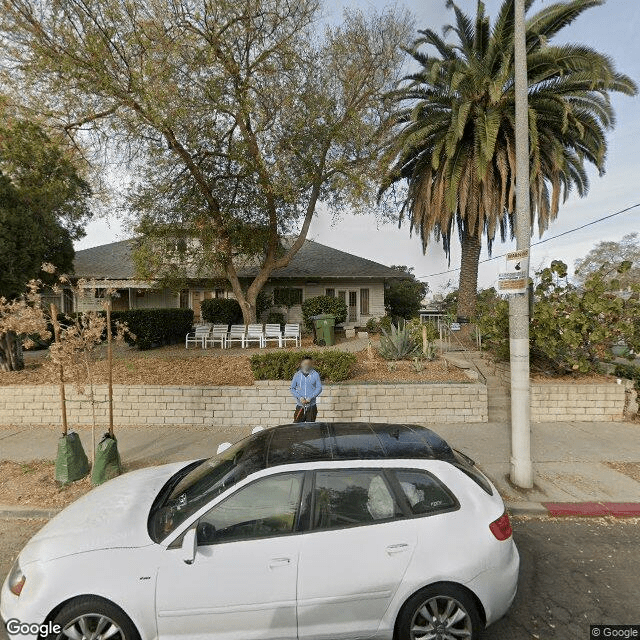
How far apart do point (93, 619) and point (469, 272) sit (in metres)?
14.5

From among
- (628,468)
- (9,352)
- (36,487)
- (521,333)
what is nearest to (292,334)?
(9,352)

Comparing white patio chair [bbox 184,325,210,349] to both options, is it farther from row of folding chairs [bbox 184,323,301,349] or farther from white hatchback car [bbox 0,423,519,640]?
white hatchback car [bbox 0,423,519,640]

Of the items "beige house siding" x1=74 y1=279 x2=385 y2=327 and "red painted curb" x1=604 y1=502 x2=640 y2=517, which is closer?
"red painted curb" x1=604 y1=502 x2=640 y2=517

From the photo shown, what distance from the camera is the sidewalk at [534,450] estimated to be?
5.09 metres

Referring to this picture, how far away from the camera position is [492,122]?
11.7 m

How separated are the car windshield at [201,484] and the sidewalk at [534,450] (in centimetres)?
326

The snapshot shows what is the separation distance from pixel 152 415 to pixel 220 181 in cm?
930

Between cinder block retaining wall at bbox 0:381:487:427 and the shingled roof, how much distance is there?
1071 centimetres

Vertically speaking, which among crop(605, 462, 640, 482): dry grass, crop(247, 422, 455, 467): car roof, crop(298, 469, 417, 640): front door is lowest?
crop(605, 462, 640, 482): dry grass


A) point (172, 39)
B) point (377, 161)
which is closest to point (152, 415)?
point (172, 39)

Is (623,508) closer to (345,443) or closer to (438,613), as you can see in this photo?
(438,613)

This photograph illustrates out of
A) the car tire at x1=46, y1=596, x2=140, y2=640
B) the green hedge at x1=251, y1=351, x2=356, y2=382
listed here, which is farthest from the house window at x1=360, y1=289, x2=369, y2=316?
the car tire at x1=46, y1=596, x2=140, y2=640

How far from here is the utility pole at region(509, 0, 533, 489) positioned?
5.20 meters

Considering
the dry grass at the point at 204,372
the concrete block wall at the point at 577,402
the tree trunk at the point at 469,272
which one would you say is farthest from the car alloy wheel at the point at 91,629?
the tree trunk at the point at 469,272
